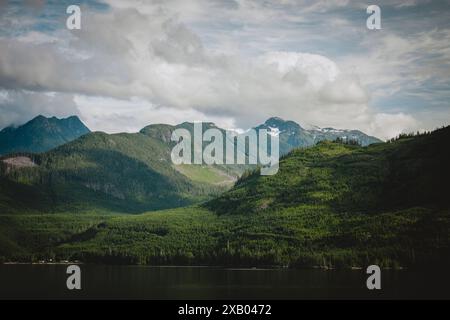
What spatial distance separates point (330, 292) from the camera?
17312 cm
